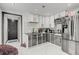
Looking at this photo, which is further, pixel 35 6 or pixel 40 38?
pixel 40 38

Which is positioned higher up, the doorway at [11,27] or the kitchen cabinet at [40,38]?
the doorway at [11,27]

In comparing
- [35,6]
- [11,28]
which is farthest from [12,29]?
[35,6]

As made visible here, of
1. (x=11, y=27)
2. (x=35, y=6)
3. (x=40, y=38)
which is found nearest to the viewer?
(x=35, y=6)

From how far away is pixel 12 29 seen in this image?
3457 mm

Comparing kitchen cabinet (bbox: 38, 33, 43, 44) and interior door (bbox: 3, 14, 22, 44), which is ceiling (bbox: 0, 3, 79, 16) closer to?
interior door (bbox: 3, 14, 22, 44)

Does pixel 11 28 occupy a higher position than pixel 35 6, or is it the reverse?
pixel 35 6

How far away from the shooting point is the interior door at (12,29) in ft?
10.8

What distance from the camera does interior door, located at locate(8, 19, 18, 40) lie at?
10.8 ft

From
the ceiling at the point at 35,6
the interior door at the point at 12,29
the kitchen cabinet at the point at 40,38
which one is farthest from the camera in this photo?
the kitchen cabinet at the point at 40,38

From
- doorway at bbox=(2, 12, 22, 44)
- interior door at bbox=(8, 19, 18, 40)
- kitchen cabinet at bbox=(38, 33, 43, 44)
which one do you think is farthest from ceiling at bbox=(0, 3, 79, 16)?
kitchen cabinet at bbox=(38, 33, 43, 44)

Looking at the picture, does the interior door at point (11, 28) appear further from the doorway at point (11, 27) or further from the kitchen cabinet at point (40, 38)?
the kitchen cabinet at point (40, 38)

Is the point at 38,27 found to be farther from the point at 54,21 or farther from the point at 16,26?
the point at 16,26

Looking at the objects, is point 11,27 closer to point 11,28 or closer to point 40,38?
point 11,28

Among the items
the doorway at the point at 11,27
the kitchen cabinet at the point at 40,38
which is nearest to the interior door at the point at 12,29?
the doorway at the point at 11,27
